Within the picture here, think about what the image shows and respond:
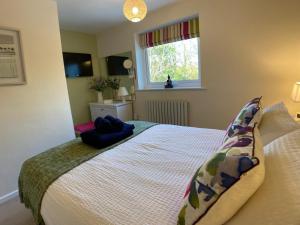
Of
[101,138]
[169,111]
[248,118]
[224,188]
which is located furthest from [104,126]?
[169,111]

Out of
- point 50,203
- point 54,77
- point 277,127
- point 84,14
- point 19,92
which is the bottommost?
point 50,203

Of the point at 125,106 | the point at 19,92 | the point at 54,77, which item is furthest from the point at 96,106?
the point at 19,92

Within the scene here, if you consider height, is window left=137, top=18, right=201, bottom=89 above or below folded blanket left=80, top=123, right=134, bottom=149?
above

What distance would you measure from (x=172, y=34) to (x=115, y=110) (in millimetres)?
1724

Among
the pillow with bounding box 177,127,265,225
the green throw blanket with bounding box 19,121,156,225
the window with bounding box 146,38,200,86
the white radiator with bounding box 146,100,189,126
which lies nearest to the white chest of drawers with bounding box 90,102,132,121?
the white radiator with bounding box 146,100,189,126

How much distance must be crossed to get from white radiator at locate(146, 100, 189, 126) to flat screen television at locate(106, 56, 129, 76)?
38.7 inches

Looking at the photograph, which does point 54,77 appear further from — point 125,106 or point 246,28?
point 246,28

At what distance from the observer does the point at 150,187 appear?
3.30ft

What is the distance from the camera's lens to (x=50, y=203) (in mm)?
1045

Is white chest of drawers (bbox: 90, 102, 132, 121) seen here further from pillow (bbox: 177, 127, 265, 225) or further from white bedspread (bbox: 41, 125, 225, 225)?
pillow (bbox: 177, 127, 265, 225)

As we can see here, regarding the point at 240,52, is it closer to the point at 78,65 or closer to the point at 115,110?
the point at 115,110

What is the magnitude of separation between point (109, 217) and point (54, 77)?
2177mm

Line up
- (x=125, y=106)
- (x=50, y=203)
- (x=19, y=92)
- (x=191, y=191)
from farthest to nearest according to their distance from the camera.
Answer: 1. (x=125, y=106)
2. (x=19, y=92)
3. (x=50, y=203)
4. (x=191, y=191)

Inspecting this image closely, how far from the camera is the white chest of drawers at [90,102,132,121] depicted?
3557mm
